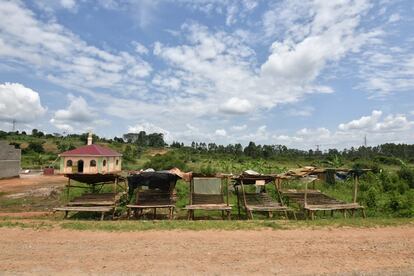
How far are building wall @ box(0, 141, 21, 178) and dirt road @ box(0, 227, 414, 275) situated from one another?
27.7 metres

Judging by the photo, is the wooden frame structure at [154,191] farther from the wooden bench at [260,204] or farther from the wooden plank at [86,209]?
the wooden bench at [260,204]

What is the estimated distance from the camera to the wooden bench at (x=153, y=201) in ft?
39.9

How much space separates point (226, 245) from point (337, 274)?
8.88ft

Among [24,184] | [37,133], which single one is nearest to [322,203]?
[24,184]

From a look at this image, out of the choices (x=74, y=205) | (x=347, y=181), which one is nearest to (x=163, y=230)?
(x=74, y=205)

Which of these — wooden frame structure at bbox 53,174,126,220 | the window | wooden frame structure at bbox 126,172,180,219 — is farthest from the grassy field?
the window

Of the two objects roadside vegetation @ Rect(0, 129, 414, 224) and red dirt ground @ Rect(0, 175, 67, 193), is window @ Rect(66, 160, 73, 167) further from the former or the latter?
roadside vegetation @ Rect(0, 129, 414, 224)

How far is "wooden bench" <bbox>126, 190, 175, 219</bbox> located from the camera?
1217cm

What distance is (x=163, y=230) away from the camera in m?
9.64

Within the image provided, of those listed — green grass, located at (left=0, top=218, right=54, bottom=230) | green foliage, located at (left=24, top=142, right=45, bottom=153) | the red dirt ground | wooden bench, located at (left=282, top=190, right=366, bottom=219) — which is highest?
green foliage, located at (left=24, top=142, right=45, bottom=153)

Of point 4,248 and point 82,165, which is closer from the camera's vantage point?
point 4,248

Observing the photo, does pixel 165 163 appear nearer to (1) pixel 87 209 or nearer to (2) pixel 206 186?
(2) pixel 206 186

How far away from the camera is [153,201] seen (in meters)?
12.8

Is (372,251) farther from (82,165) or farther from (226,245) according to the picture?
(82,165)
